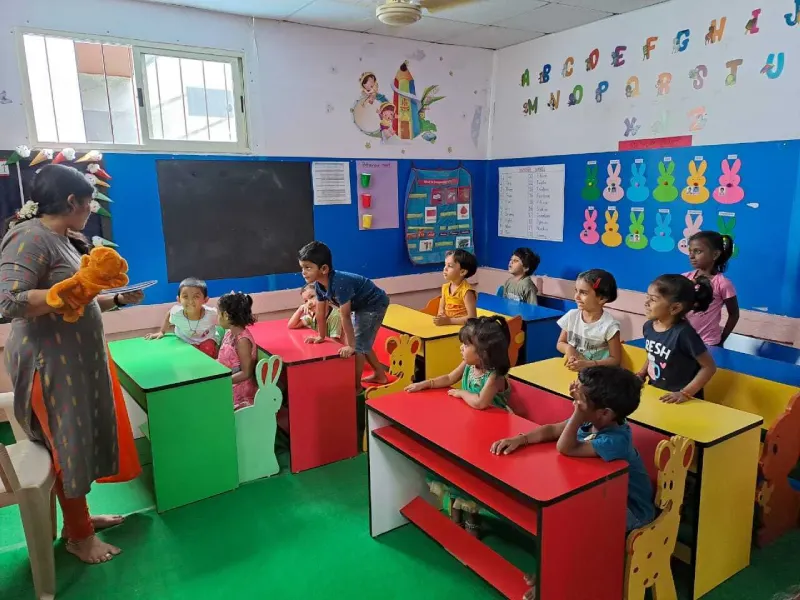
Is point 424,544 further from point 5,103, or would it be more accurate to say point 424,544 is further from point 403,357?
point 5,103

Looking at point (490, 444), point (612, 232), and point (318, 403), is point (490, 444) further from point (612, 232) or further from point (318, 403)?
point (612, 232)

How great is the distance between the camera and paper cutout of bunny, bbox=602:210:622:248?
408 centimetres

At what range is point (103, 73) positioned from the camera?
3.53 meters

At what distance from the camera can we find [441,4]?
3590 millimetres

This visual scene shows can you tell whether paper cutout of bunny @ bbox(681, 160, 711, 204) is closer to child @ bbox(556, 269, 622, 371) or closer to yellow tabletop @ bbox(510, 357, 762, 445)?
child @ bbox(556, 269, 622, 371)

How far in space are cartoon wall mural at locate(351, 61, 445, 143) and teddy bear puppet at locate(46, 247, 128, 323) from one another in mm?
2867

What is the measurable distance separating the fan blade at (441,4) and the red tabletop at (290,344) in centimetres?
214

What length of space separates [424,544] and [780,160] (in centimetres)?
279

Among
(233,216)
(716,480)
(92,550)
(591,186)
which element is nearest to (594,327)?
(716,480)

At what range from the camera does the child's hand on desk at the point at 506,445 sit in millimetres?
1808

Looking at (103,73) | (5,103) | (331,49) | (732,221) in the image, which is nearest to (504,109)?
(331,49)

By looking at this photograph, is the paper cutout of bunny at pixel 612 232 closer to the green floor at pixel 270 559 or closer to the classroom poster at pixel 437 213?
the classroom poster at pixel 437 213

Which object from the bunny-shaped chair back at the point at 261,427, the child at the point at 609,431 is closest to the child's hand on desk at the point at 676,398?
the child at the point at 609,431

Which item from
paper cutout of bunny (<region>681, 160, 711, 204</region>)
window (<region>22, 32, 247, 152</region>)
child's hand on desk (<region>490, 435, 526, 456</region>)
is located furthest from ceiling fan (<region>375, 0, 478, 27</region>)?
child's hand on desk (<region>490, 435, 526, 456</region>)
